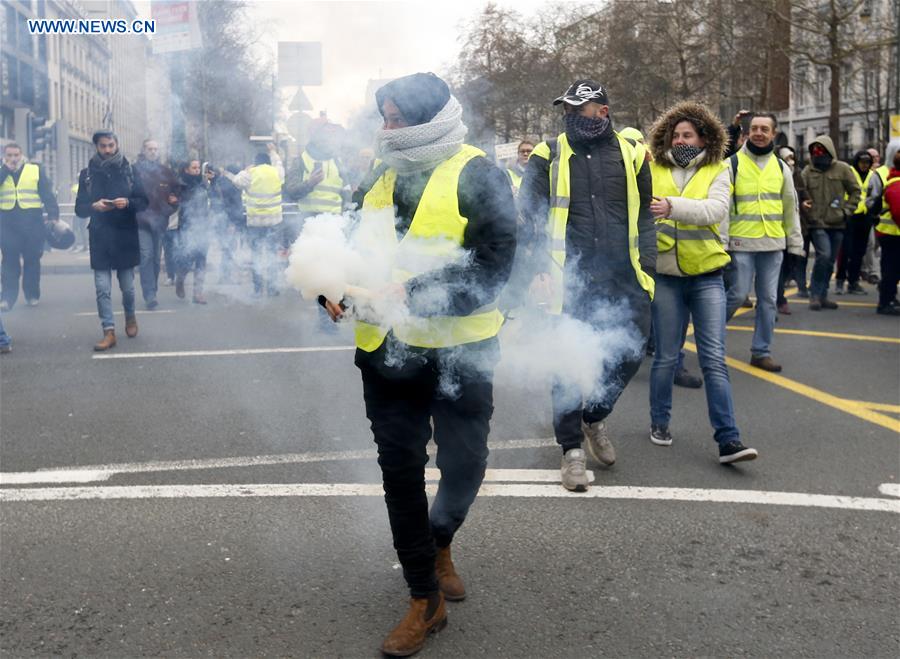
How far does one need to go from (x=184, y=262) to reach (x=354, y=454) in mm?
8753

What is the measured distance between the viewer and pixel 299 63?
16.1 ft

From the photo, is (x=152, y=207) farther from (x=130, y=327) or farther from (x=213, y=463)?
(x=213, y=463)

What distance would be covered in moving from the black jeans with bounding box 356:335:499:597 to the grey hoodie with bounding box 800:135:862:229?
9422 mm

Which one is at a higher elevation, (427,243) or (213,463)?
(427,243)

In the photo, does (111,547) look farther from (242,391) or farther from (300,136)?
(300,136)

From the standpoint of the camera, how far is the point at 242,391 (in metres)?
7.21

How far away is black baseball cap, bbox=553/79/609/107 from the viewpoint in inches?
187

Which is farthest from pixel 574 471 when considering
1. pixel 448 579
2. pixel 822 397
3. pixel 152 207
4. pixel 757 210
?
pixel 152 207

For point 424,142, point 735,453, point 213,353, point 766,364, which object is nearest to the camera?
point 424,142

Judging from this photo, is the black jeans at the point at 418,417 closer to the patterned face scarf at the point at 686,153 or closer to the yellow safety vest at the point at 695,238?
the yellow safety vest at the point at 695,238

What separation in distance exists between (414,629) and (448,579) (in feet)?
1.29

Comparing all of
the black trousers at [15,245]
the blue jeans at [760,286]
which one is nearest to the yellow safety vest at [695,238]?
the blue jeans at [760,286]

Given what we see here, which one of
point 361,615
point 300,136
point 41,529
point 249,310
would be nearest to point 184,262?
point 249,310

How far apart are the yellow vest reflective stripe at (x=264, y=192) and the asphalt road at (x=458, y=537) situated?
3.01 m
